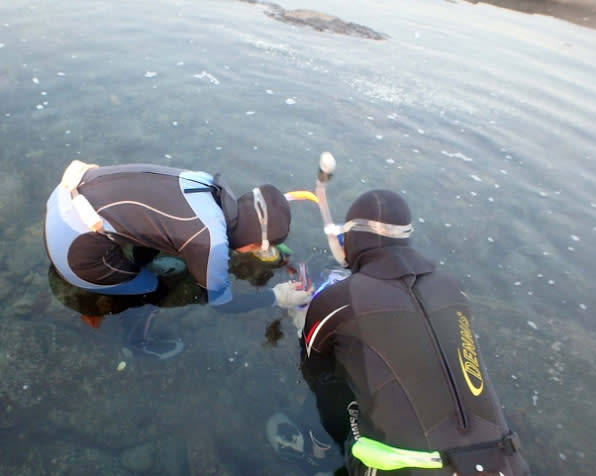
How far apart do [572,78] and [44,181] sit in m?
→ 8.65

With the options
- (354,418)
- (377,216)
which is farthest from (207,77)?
(354,418)

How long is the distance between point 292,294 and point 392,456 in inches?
55.0

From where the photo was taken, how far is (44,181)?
3994 millimetres

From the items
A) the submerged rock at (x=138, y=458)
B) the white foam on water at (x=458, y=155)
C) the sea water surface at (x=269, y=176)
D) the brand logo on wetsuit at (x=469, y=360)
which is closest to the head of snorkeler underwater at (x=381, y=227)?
the brand logo on wetsuit at (x=469, y=360)

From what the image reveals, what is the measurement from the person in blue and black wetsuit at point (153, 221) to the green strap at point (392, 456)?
1.30 meters

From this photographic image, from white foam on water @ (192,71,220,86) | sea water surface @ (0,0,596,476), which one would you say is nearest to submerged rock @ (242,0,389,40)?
sea water surface @ (0,0,596,476)

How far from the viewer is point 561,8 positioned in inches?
490

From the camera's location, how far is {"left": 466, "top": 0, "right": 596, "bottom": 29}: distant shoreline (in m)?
11.7

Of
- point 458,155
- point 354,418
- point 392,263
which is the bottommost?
point 354,418

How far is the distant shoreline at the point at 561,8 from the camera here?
1166cm

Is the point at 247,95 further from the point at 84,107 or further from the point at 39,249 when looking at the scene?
the point at 39,249

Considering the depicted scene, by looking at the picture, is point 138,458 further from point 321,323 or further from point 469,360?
point 469,360

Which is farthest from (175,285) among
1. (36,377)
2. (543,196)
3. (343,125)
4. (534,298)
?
(543,196)

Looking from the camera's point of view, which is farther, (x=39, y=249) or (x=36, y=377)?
(x=39, y=249)
